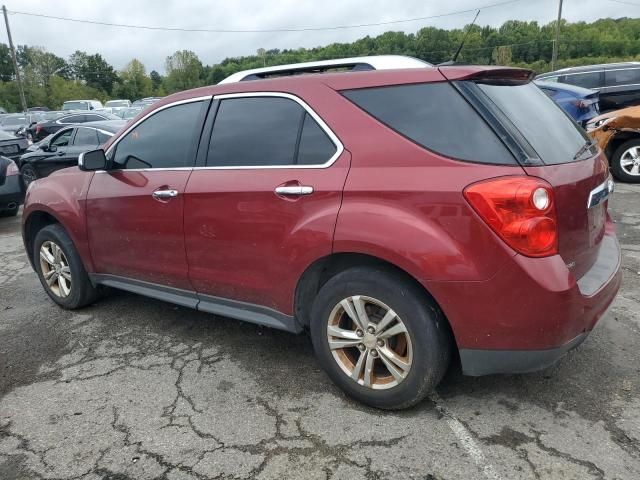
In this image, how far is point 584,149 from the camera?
113 inches

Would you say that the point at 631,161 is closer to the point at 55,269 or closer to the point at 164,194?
the point at 164,194

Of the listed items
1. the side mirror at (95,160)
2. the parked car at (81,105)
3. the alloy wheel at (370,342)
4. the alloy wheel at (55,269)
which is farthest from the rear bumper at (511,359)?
the parked car at (81,105)

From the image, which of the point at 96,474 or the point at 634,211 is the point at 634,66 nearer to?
the point at 634,211

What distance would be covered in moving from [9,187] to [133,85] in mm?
62944

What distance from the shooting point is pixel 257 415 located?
2.85 m

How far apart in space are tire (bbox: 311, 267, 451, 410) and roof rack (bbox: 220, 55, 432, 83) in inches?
44.3

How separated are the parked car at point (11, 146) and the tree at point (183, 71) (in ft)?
162

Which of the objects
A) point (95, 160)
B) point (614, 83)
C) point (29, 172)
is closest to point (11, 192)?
point (29, 172)

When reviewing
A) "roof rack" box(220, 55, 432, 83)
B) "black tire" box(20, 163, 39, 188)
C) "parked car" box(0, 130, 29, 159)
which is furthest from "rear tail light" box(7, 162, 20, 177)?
"roof rack" box(220, 55, 432, 83)

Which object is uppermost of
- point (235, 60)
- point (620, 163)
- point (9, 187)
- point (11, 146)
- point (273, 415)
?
point (235, 60)

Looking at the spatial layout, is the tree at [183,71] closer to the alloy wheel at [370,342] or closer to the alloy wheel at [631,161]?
the alloy wheel at [631,161]

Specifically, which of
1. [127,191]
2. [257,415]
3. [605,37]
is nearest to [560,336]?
[257,415]

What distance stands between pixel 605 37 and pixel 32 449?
74849 mm

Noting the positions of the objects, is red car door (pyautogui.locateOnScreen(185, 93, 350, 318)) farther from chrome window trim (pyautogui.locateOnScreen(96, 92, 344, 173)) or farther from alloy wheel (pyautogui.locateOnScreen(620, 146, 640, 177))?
alloy wheel (pyautogui.locateOnScreen(620, 146, 640, 177))
